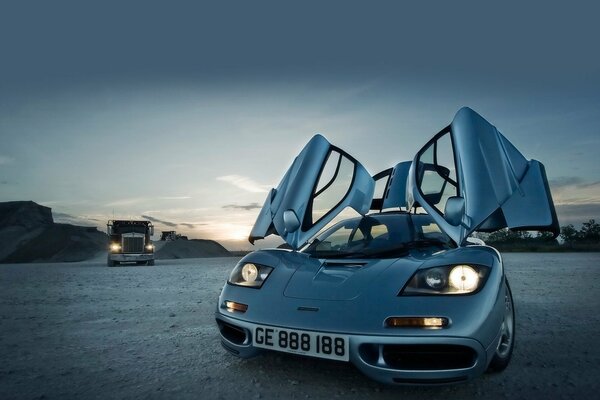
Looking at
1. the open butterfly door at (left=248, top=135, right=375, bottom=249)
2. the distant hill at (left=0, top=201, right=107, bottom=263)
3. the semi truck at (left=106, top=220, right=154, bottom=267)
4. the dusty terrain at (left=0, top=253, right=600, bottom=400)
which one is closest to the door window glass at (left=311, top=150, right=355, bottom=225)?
the open butterfly door at (left=248, top=135, right=375, bottom=249)

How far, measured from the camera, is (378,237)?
3.85m

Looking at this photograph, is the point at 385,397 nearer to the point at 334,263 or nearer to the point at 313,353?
the point at 313,353

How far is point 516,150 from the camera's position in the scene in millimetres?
4379

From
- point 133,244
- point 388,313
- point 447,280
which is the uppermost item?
point 133,244

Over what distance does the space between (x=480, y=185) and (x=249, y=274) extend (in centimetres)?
212

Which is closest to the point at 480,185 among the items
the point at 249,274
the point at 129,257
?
the point at 249,274

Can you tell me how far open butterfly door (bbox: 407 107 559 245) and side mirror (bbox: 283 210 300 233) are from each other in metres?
1.10

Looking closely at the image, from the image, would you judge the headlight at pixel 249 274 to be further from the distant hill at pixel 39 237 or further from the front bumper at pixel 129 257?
the distant hill at pixel 39 237

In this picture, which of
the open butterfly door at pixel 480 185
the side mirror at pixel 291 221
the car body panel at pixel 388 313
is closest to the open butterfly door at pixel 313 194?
the side mirror at pixel 291 221

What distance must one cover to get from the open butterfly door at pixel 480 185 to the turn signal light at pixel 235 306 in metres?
1.72

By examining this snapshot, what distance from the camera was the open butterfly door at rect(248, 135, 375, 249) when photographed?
4203 millimetres

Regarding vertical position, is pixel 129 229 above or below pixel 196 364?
above

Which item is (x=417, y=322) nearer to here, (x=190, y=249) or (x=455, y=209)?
(x=455, y=209)

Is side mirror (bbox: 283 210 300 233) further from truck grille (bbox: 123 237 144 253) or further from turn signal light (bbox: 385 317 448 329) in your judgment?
truck grille (bbox: 123 237 144 253)
